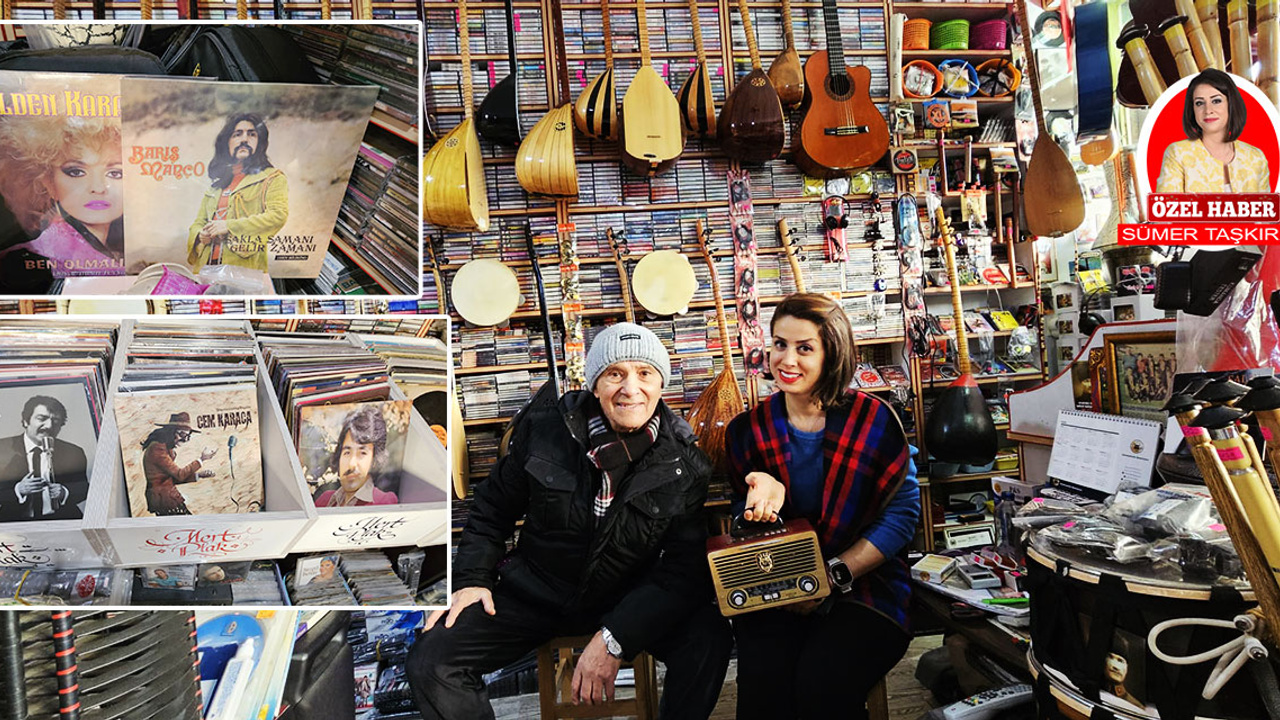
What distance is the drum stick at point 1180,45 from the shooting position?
4.03 ft

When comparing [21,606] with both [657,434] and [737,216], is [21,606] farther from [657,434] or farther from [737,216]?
[737,216]

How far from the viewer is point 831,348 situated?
6.38ft

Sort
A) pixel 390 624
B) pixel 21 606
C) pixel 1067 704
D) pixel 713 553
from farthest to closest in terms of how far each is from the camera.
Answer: pixel 390 624
pixel 713 553
pixel 1067 704
pixel 21 606

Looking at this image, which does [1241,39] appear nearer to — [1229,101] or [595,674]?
[1229,101]

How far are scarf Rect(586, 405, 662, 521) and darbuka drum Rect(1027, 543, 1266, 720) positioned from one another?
98 cm

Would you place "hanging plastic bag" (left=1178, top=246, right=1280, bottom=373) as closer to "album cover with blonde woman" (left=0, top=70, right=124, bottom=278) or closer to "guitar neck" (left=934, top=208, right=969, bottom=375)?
"album cover with blonde woman" (left=0, top=70, right=124, bottom=278)

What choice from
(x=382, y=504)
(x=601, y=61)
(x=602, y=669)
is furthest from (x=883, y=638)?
(x=601, y=61)

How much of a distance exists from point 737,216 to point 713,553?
2499 millimetres

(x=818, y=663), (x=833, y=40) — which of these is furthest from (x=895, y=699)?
(x=833, y=40)

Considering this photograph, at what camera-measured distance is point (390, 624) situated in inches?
110

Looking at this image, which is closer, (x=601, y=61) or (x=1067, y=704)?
(x=1067, y=704)

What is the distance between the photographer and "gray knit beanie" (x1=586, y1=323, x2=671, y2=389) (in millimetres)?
1920

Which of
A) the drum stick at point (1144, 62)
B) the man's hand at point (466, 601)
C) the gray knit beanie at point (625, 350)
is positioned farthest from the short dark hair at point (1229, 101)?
the man's hand at point (466, 601)

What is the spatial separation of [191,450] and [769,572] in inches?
50.2
